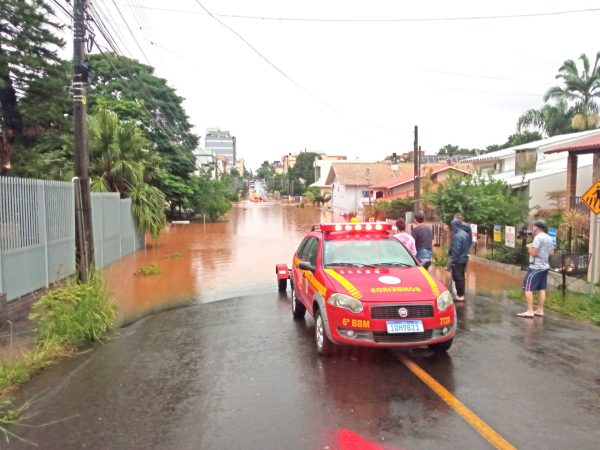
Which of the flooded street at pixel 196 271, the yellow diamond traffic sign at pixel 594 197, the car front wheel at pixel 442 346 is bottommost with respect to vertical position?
the flooded street at pixel 196 271

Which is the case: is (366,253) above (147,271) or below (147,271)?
above

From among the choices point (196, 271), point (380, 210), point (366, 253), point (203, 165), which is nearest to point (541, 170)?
point (380, 210)

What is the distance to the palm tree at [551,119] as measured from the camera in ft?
128

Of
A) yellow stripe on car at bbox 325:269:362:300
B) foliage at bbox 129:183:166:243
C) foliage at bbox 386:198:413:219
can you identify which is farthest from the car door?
foliage at bbox 386:198:413:219

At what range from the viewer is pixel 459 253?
30.1 feet

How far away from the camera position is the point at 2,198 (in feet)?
25.4

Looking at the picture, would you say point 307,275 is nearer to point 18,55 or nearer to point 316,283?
point 316,283

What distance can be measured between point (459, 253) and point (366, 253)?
316 centimetres

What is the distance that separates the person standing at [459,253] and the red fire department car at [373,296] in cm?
258

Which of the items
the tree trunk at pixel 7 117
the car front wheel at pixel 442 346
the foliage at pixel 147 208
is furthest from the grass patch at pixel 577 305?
the tree trunk at pixel 7 117

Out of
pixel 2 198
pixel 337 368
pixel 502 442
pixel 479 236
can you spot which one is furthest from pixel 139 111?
pixel 502 442

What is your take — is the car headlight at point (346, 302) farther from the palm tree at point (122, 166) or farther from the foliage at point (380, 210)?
the foliage at point (380, 210)

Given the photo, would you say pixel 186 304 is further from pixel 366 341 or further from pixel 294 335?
pixel 366 341

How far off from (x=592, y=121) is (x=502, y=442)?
39432 millimetres
